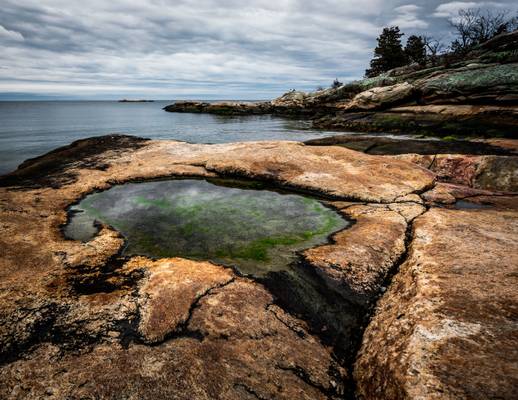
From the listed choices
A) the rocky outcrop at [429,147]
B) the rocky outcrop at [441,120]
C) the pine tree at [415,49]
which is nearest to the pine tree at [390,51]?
the pine tree at [415,49]

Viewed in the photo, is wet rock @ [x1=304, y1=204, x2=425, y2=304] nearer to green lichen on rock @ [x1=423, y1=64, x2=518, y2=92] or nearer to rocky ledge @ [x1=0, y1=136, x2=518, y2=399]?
rocky ledge @ [x1=0, y1=136, x2=518, y2=399]

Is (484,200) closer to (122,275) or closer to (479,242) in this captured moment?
(479,242)

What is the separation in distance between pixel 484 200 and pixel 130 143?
11.9 metres

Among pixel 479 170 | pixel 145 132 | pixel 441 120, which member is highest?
pixel 441 120

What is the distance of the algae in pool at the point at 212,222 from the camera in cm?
464

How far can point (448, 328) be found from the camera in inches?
101

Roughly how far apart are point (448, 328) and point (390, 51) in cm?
5636

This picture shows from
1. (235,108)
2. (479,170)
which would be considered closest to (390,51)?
Result: (235,108)

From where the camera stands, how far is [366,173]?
7684 millimetres

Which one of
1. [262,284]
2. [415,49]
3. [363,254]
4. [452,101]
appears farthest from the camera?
[415,49]

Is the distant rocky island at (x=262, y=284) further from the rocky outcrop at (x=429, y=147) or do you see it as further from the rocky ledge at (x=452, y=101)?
the rocky ledge at (x=452, y=101)

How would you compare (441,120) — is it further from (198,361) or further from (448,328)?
(198,361)

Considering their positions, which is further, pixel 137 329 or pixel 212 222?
pixel 212 222

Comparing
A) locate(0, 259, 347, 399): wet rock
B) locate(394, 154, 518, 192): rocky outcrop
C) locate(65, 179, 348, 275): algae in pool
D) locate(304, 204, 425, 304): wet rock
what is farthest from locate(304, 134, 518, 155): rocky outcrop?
locate(0, 259, 347, 399): wet rock
